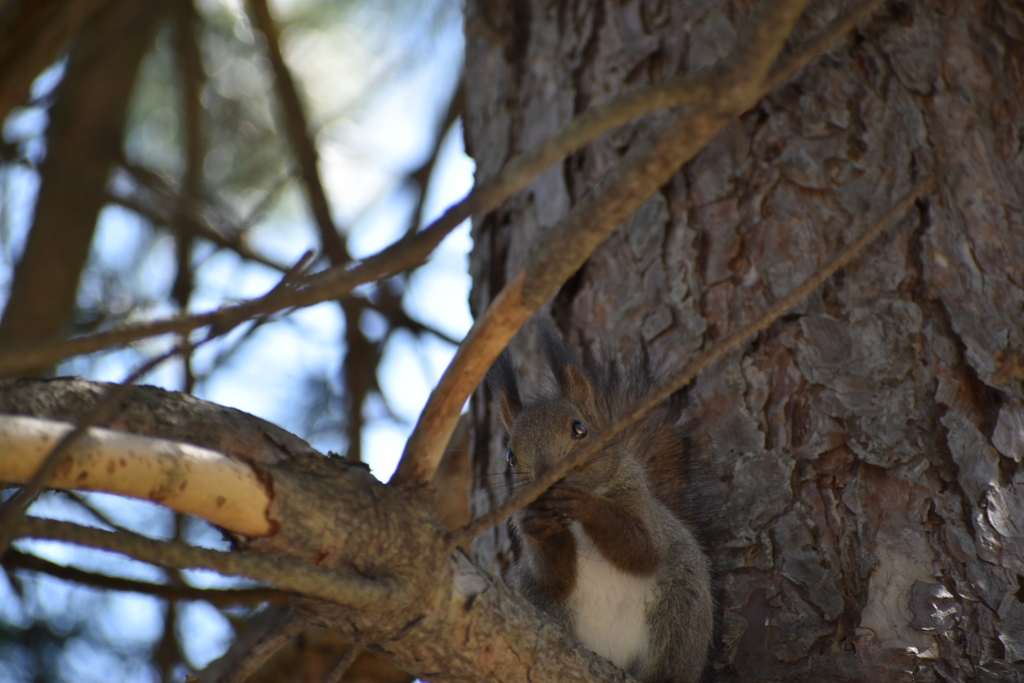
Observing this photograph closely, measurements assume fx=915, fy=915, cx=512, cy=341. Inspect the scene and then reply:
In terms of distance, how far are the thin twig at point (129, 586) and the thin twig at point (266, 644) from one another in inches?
32.4

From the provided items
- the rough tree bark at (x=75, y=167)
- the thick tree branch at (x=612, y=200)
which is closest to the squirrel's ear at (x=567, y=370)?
the thick tree branch at (x=612, y=200)

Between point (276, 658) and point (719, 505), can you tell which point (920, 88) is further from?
point (276, 658)

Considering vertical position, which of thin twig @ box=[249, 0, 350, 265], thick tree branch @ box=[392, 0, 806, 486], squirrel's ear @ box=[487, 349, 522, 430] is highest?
thin twig @ box=[249, 0, 350, 265]

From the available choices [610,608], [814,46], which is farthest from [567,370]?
[814,46]

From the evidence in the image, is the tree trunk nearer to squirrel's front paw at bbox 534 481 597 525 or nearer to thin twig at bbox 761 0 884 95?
squirrel's front paw at bbox 534 481 597 525

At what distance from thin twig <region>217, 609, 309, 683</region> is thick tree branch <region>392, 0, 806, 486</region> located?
0.69 feet

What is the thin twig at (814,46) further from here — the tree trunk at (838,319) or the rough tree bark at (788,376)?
the tree trunk at (838,319)

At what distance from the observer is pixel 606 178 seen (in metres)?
0.87

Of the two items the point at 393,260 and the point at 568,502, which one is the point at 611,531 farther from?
the point at 393,260

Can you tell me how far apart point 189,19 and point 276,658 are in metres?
1.77

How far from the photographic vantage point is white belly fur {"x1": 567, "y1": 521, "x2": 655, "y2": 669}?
63.6 inches

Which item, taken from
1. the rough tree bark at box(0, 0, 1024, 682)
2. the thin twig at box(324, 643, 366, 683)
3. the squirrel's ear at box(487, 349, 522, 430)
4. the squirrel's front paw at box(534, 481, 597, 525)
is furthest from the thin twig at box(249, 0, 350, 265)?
the thin twig at box(324, 643, 366, 683)

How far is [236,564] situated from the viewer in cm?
77

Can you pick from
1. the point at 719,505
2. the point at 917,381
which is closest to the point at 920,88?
the point at 917,381
